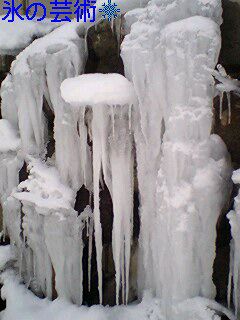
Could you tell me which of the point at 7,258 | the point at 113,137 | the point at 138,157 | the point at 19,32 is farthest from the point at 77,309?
the point at 19,32

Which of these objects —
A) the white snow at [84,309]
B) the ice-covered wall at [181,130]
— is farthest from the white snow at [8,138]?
the ice-covered wall at [181,130]

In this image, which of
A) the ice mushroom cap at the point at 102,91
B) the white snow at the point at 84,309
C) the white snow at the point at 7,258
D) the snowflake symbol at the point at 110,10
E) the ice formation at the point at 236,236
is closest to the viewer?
the ice formation at the point at 236,236

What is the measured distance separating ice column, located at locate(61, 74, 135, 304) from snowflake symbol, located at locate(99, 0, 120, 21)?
77 centimetres

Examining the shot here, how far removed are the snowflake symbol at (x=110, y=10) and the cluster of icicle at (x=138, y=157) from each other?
299mm

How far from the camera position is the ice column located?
3.67 metres

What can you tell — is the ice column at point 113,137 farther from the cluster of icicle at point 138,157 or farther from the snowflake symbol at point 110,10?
the snowflake symbol at point 110,10

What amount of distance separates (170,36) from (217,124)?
1.05m

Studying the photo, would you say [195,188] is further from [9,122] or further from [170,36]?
[9,122]

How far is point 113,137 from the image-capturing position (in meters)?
3.93

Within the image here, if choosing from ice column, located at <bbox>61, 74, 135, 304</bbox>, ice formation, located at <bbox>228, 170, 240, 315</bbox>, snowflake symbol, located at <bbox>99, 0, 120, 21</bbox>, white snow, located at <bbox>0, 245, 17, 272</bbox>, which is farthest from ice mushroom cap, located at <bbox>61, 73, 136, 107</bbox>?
white snow, located at <bbox>0, 245, 17, 272</bbox>

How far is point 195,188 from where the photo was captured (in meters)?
3.44

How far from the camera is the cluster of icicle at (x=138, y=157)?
11.2 feet

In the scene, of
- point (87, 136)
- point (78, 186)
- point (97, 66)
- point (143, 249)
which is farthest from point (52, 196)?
point (97, 66)

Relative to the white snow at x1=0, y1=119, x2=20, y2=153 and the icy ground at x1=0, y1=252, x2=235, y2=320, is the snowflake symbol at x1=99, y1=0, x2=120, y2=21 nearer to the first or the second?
the white snow at x1=0, y1=119, x2=20, y2=153
